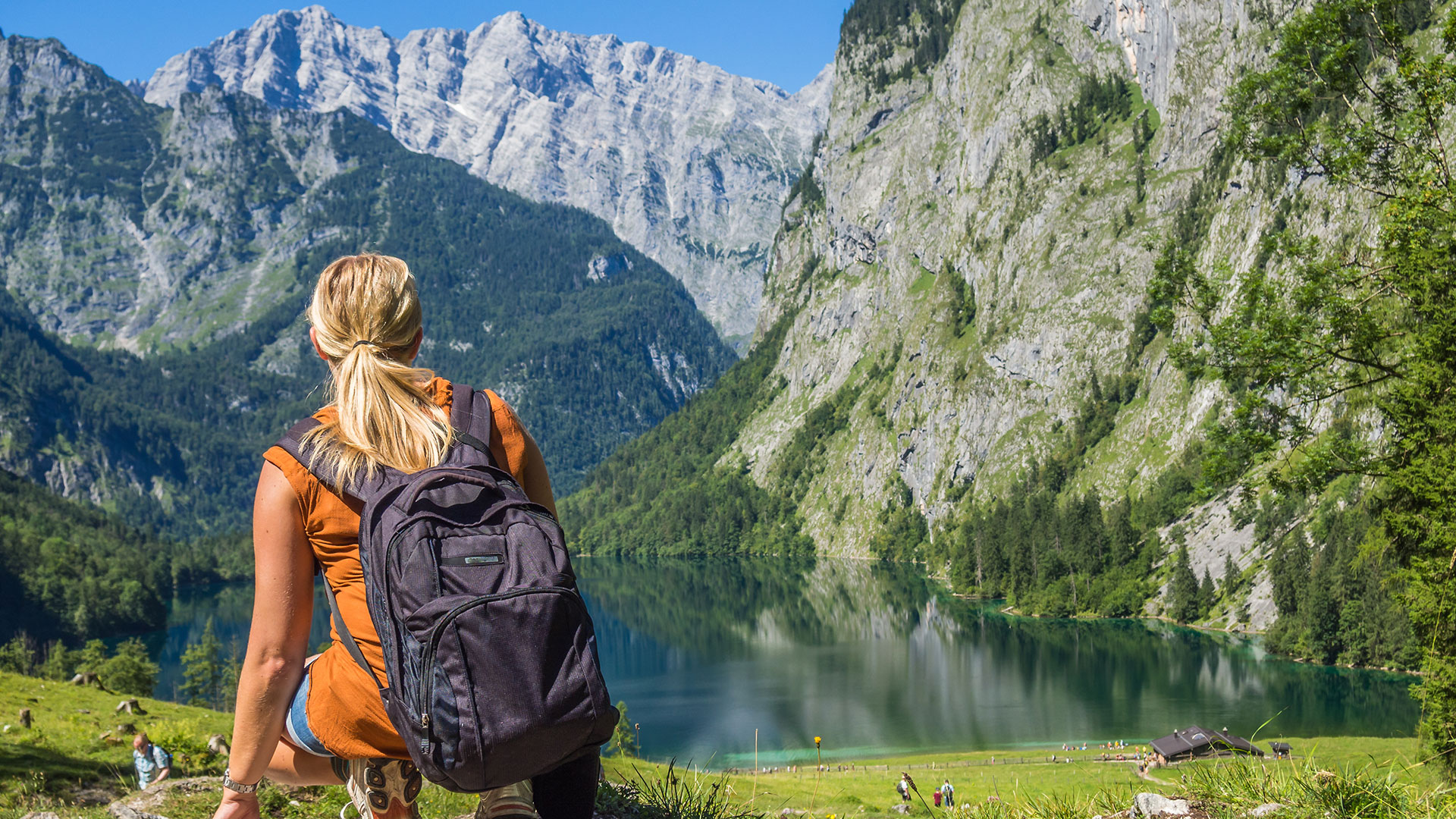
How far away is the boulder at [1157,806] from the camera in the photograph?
23.0ft

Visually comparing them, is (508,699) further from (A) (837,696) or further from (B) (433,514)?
(A) (837,696)

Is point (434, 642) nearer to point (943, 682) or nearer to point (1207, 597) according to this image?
point (943, 682)

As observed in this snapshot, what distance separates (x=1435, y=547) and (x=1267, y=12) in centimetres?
18177

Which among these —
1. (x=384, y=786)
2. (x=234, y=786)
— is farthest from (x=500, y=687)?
(x=234, y=786)

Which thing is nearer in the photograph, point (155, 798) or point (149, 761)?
point (155, 798)

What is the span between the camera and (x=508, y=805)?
3.82 meters

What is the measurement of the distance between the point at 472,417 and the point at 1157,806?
623 centimetres

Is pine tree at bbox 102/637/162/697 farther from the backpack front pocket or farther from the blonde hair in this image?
the backpack front pocket

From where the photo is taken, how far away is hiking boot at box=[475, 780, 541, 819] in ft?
12.5

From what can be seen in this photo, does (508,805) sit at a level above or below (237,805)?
above

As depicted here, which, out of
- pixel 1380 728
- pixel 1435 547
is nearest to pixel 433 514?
pixel 1435 547

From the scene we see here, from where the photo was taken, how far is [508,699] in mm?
3230

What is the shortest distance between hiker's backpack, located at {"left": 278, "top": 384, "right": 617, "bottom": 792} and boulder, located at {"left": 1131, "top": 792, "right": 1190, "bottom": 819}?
17.8 feet

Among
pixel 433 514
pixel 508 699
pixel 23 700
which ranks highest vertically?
pixel 433 514
